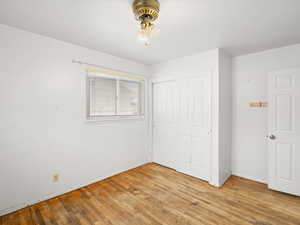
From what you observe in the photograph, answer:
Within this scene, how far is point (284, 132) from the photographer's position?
8.59 ft

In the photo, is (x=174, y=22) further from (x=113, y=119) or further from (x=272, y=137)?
(x=272, y=137)

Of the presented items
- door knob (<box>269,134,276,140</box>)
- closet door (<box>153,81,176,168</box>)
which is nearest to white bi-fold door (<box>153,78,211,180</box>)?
closet door (<box>153,81,176,168</box>)

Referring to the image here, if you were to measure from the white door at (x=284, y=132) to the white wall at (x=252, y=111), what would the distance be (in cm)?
22

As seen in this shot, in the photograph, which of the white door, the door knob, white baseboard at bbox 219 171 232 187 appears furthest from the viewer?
white baseboard at bbox 219 171 232 187

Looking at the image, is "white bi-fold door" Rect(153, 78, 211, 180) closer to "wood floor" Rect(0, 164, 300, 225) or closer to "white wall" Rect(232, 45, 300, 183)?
"wood floor" Rect(0, 164, 300, 225)

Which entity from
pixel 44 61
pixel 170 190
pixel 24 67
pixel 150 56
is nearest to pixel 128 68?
pixel 150 56

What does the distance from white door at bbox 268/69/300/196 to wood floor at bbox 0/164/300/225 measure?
0.26 meters

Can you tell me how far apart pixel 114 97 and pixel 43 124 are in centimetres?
141

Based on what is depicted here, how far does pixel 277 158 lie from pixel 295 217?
97 centimetres

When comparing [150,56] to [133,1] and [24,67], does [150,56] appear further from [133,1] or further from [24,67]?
[24,67]

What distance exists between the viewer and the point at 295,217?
1.98 m

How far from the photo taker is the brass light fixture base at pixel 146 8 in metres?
1.46

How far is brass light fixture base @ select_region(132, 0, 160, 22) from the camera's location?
146 centimetres

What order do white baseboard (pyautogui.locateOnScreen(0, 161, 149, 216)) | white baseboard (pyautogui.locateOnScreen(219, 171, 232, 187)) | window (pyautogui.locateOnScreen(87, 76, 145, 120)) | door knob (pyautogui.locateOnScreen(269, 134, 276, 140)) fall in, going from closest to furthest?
white baseboard (pyautogui.locateOnScreen(0, 161, 149, 216)) → door knob (pyautogui.locateOnScreen(269, 134, 276, 140)) → white baseboard (pyautogui.locateOnScreen(219, 171, 232, 187)) → window (pyautogui.locateOnScreen(87, 76, 145, 120))
